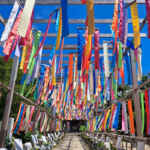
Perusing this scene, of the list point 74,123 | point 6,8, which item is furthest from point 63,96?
point 74,123

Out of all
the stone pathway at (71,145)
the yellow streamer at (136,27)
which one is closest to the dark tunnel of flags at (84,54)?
the yellow streamer at (136,27)

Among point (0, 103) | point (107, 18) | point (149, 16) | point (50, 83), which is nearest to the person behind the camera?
point (149, 16)

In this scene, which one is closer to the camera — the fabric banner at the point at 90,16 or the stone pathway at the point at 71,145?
the fabric banner at the point at 90,16

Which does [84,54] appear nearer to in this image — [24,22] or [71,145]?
[24,22]

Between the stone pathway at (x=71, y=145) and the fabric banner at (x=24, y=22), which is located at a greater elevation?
the fabric banner at (x=24, y=22)

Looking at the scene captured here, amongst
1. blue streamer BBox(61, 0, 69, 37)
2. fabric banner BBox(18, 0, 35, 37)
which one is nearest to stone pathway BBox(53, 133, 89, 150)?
blue streamer BBox(61, 0, 69, 37)

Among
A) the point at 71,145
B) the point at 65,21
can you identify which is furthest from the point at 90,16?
the point at 71,145

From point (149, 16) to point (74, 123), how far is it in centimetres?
4257

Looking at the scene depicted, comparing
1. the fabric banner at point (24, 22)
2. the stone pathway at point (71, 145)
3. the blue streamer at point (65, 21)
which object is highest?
the blue streamer at point (65, 21)

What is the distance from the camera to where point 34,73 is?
17.9 feet

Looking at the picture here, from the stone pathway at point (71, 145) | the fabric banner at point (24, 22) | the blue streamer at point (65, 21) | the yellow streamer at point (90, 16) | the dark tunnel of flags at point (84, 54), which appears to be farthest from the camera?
the stone pathway at point (71, 145)

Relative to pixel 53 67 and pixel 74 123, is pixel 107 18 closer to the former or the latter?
pixel 53 67

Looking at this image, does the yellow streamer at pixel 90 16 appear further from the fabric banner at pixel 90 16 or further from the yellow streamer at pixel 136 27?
the yellow streamer at pixel 136 27

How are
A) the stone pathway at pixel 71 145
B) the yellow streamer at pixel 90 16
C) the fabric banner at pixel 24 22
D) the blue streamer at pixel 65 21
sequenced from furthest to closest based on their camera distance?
1. the stone pathway at pixel 71 145
2. the blue streamer at pixel 65 21
3. the yellow streamer at pixel 90 16
4. the fabric banner at pixel 24 22
